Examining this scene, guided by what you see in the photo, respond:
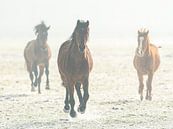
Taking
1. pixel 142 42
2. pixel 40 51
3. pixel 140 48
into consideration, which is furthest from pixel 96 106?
pixel 40 51

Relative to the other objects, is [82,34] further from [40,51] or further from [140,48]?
[40,51]

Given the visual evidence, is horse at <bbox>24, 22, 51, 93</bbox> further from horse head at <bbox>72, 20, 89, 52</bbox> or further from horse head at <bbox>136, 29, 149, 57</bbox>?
horse head at <bbox>72, 20, 89, 52</bbox>

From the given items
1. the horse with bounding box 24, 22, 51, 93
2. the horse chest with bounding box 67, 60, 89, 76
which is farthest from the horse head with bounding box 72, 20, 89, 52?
the horse with bounding box 24, 22, 51, 93

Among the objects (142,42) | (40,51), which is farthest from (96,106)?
(40,51)

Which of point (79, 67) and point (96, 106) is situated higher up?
point (79, 67)

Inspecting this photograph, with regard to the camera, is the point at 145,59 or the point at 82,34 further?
the point at 145,59

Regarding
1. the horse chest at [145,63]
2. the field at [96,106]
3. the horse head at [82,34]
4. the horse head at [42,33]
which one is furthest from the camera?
the horse head at [42,33]

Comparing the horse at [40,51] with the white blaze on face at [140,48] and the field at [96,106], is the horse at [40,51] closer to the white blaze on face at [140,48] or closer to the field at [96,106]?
the field at [96,106]

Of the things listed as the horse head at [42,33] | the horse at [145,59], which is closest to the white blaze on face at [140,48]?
the horse at [145,59]

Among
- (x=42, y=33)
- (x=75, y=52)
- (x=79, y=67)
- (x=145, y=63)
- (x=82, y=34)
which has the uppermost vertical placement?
(x=82, y=34)

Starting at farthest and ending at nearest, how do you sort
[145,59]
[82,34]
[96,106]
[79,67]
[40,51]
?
[40,51], [145,59], [96,106], [79,67], [82,34]

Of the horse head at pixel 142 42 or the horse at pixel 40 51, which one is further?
the horse at pixel 40 51

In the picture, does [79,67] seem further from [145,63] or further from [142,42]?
[145,63]

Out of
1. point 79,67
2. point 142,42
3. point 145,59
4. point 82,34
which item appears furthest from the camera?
point 145,59
